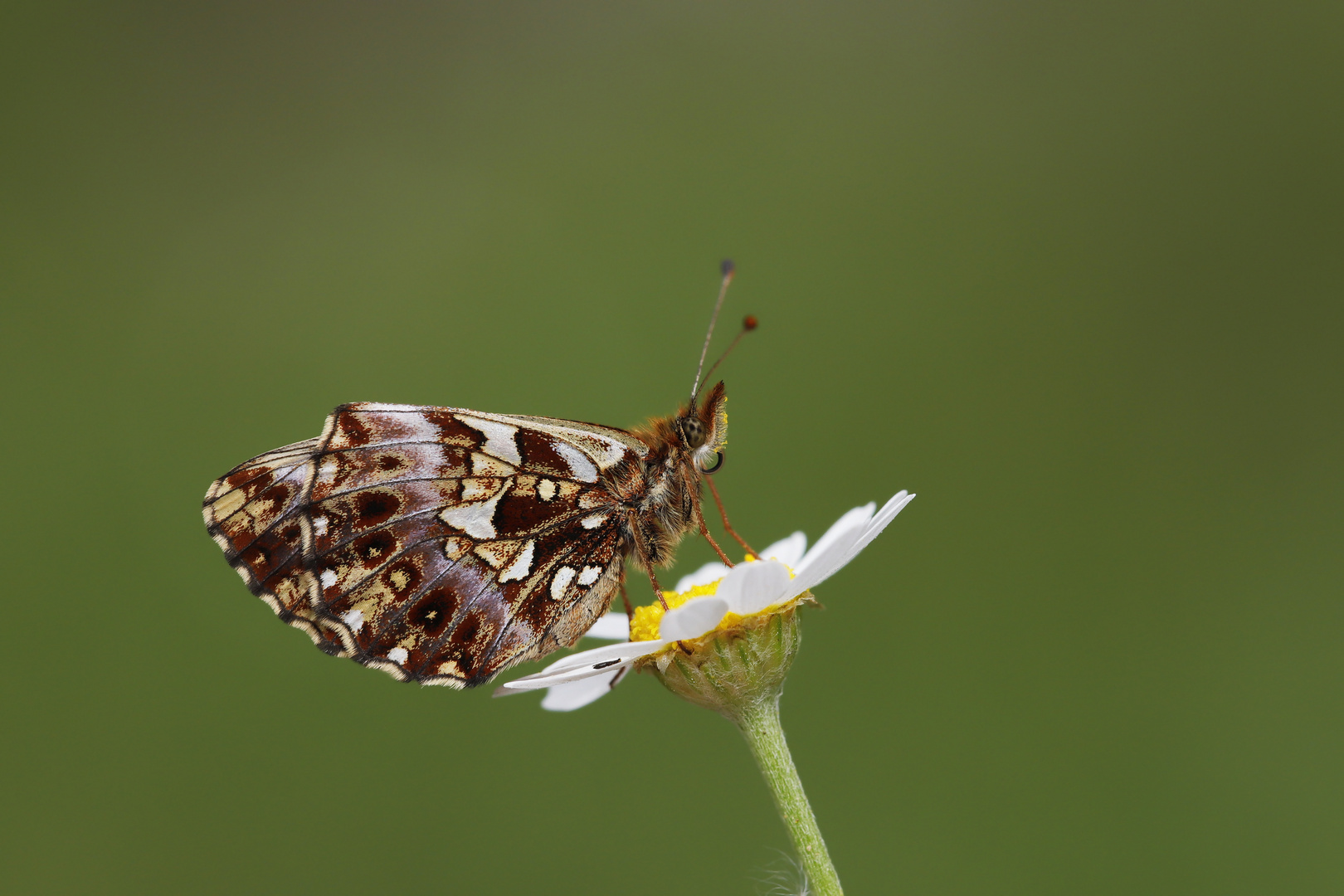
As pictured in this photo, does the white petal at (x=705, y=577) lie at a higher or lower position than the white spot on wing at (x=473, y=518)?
lower

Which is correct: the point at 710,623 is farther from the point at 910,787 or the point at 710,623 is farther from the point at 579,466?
the point at 910,787

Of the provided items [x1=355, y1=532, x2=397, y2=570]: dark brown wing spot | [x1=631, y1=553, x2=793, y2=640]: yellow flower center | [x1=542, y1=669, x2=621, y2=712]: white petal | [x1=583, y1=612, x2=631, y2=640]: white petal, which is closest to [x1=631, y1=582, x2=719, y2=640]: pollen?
[x1=631, y1=553, x2=793, y2=640]: yellow flower center

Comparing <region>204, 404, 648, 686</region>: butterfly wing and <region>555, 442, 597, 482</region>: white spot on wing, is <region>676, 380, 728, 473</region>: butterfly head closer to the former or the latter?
<region>204, 404, 648, 686</region>: butterfly wing

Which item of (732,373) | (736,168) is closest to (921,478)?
(732,373)

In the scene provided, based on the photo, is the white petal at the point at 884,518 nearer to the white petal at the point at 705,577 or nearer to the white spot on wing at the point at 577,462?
the white petal at the point at 705,577

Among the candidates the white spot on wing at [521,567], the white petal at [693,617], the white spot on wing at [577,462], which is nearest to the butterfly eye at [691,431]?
the white spot on wing at [577,462]
